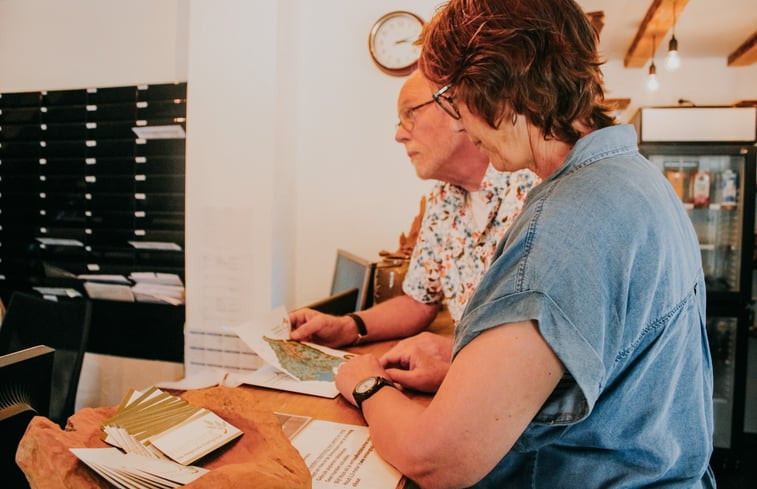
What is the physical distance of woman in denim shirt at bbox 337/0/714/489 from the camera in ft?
1.88

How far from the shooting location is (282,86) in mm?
2604

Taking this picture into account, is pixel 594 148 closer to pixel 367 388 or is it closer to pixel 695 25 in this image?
pixel 367 388

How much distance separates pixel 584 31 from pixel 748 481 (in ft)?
11.5

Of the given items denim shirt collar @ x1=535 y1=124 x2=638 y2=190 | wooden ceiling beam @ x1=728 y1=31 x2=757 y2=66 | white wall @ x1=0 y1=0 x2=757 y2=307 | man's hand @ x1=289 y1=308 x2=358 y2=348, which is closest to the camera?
denim shirt collar @ x1=535 y1=124 x2=638 y2=190

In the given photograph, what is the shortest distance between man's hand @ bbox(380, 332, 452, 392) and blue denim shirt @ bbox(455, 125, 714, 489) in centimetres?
25

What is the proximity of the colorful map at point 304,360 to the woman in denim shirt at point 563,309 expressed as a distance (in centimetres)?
33

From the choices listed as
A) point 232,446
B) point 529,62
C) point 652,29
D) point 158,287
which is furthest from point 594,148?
point 652,29

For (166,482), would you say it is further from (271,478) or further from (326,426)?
(326,426)

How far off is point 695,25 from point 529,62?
11.1 ft

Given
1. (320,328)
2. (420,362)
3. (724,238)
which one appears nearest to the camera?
(420,362)

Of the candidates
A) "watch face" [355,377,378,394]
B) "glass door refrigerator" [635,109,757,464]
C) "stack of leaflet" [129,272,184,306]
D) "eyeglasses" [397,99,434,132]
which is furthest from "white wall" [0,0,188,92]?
"glass door refrigerator" [635,109,757,464]

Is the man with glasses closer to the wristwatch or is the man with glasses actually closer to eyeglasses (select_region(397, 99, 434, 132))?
eyeglasses (select_region(397, 99, 434, 132))

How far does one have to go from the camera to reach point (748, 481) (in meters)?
3.07

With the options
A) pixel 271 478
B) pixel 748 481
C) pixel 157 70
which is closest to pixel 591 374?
pixel 271 478
